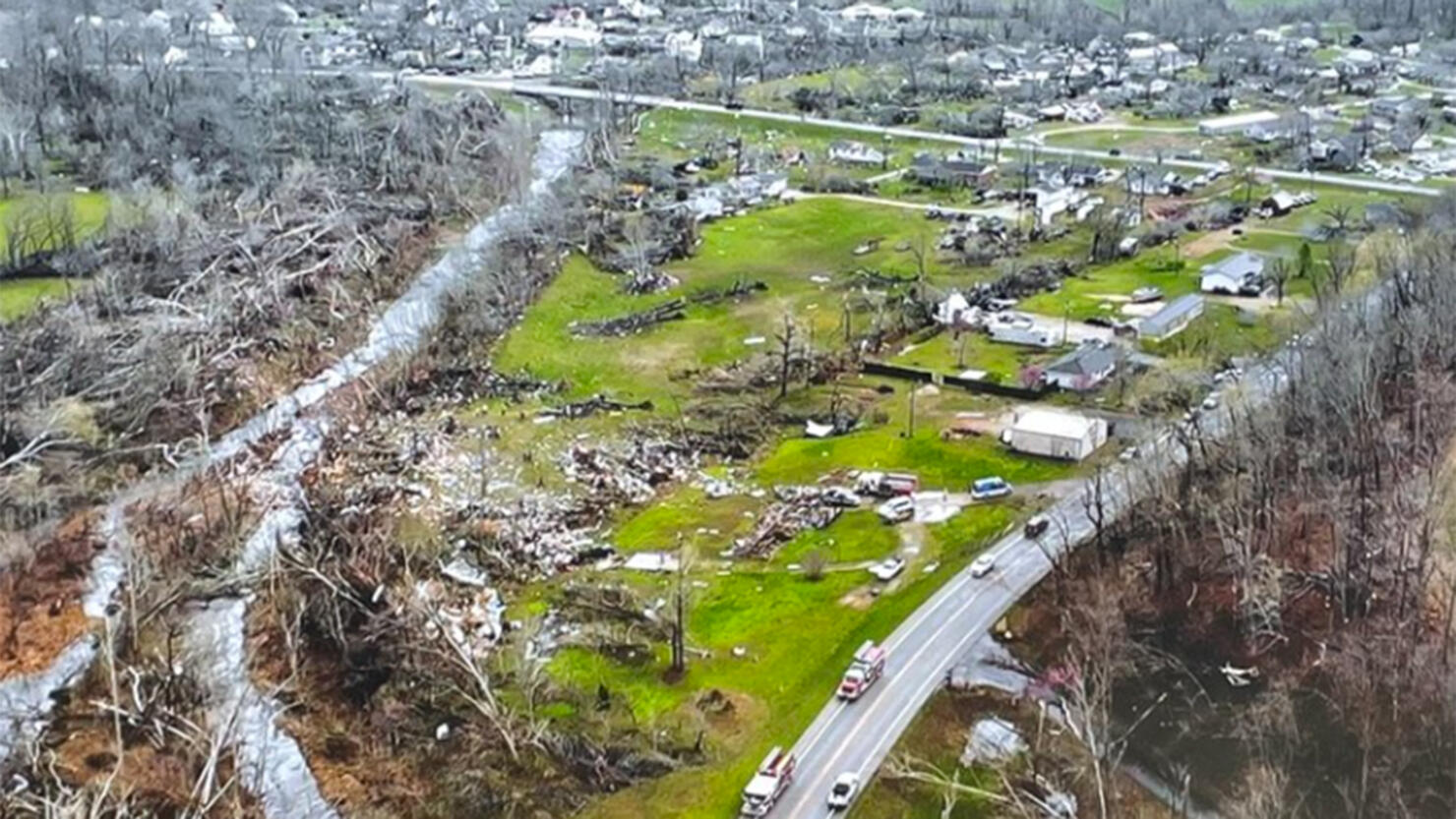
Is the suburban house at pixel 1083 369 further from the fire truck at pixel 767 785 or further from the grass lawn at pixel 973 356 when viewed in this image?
the fire truck at pixel 767 785

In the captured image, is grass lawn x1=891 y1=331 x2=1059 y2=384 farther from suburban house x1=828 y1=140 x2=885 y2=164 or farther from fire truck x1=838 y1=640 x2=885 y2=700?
suburban house x1=828 y1=140 x2=885 y2=164

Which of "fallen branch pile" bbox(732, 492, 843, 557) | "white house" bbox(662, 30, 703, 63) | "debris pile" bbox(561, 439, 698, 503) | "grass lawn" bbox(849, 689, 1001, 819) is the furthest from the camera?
"white house" bbox(662, 30, 703, 63)

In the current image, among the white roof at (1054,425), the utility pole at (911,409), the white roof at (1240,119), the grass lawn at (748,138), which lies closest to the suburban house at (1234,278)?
the utility pole at (911,409)

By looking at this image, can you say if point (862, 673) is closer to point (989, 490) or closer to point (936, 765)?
point (936, 765)

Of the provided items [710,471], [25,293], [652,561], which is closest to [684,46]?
[25,293]

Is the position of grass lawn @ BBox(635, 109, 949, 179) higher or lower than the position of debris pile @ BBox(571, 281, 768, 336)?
higher

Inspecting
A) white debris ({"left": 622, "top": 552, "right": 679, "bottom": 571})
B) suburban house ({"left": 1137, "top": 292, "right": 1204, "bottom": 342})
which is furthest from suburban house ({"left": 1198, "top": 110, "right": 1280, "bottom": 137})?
white debris ({"left": 622, "top": 552, "right": 679, "bottom": 571})

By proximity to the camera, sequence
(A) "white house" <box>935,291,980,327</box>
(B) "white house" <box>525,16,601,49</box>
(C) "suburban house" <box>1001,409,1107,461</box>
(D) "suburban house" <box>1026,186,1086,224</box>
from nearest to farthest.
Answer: (C) "suburban house" <box>1001,409,1107,461</box>
(A) "white house" <box>935,291,980,327</box>
(D) "suburban house" <box>1026,186,1086,224</box>
(B) "white house" <box>525,16,601,49</box>

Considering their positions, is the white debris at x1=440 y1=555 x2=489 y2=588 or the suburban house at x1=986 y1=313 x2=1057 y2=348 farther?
the suburban house at x1=986 y1=313 x2=1057 y2=348
